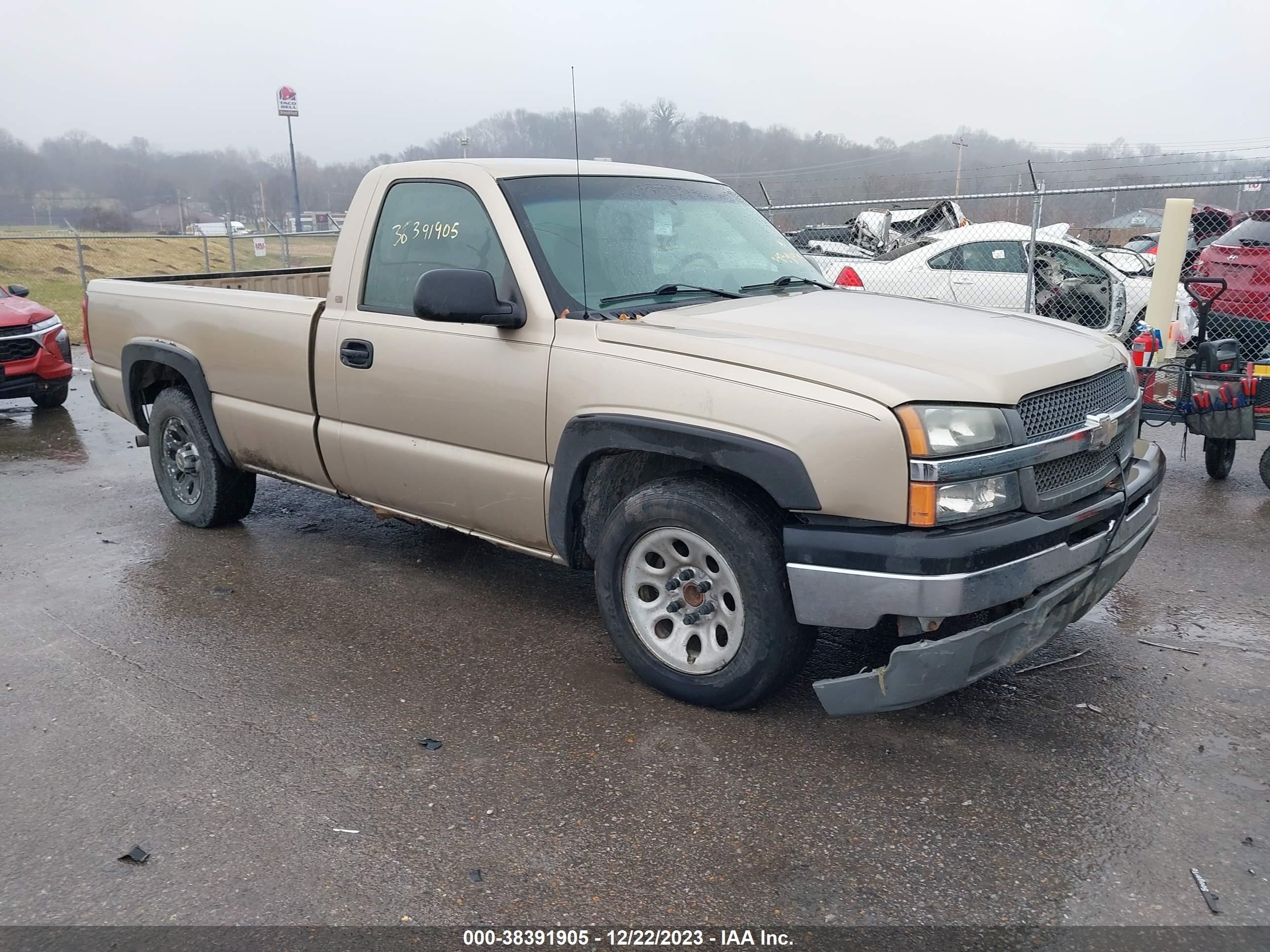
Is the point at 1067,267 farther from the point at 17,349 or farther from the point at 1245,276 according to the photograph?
the point at 17,349

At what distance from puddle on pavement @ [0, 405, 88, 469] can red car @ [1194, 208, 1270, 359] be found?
9433 millimetres

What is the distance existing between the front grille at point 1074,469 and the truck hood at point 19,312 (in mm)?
10044

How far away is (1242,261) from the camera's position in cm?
902

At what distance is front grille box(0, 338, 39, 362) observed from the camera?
9859 millimetres

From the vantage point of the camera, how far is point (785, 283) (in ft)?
15.0

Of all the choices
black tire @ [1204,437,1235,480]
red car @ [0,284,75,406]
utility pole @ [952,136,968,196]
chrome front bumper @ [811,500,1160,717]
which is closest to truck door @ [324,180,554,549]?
chrome front bumper @ [811,500,1160,717]

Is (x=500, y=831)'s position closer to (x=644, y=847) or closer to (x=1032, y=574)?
(x=644, y=847)

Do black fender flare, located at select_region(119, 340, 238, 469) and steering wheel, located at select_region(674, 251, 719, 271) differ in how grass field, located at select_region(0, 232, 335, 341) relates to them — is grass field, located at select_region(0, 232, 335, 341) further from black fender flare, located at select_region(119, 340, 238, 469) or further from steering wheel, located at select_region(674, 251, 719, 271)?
steering wheel, located at select_region(674, 251, 719, 271)

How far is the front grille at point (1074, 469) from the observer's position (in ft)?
10.8

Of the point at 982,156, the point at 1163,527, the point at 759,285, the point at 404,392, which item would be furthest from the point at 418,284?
the point at 982,156

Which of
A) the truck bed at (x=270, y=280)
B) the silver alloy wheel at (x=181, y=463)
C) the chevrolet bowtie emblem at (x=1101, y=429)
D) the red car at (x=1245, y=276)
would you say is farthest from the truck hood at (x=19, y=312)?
the red car at (x=1245, y=276)

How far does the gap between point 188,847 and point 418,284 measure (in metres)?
2.07

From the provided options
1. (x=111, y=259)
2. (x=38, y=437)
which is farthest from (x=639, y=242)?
(x=111, y=259)

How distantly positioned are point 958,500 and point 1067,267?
9.52 metres
